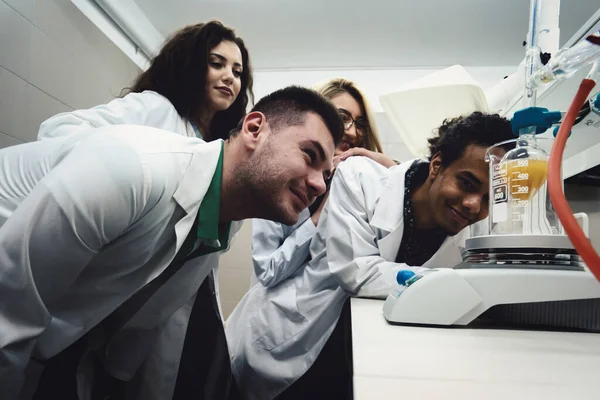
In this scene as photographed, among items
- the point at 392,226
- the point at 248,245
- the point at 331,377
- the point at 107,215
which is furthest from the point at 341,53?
the point at 107,215

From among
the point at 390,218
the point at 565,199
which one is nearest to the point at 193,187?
the point at 390,218

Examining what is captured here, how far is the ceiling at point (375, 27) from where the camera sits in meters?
2.34

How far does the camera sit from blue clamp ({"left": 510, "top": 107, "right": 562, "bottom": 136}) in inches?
25.5

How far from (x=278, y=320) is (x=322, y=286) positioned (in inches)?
6.4

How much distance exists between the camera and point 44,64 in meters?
1.86

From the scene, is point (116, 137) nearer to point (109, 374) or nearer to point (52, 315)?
point (52, 315)

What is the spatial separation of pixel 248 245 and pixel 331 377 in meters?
1.65

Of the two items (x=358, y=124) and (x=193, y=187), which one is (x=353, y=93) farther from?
(x=193, y=187)

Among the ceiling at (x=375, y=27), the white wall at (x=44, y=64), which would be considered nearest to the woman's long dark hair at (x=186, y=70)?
the white wall at (x=44, y=64)

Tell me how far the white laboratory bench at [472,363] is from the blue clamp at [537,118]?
0.33 meters

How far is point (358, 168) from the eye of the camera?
1.41 meters

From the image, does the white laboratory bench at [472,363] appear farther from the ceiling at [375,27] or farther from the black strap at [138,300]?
the ceiling at [375,27]

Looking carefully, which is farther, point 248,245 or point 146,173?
point 248,245

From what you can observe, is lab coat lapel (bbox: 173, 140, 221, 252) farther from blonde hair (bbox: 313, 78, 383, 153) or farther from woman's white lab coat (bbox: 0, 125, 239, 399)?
blonde hair (bbox: 313, 78, 383, 153)
